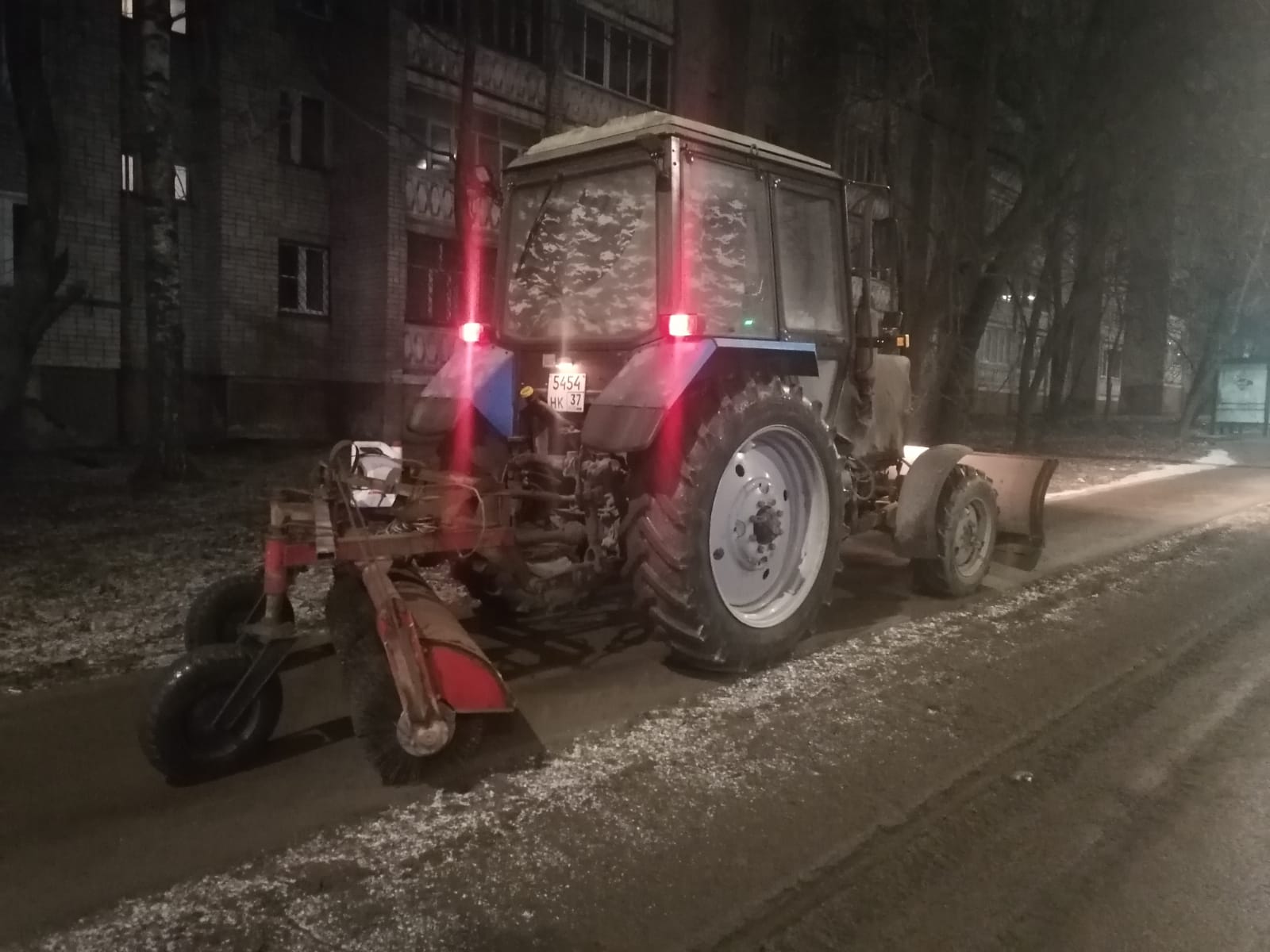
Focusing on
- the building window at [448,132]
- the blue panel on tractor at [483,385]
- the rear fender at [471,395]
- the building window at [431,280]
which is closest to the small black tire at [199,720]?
the rear fender at [471,395]

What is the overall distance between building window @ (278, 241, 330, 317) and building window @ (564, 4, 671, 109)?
23.5 feet

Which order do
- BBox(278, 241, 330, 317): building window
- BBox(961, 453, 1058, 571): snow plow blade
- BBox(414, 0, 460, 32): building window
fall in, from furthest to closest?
1. BBox(278, 241, 330, 317): building window
2. BBox(414, 0, 460, 32): building window
3. BBox(961, 453, 1058, 571): snow plow blade

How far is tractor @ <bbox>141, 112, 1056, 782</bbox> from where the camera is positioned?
4062 millimetres

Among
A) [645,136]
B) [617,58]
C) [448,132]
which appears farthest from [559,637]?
[617,58]

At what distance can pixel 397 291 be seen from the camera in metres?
20.4

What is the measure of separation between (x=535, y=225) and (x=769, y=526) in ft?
7.49

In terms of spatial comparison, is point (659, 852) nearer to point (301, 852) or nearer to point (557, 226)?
point (301, 852)

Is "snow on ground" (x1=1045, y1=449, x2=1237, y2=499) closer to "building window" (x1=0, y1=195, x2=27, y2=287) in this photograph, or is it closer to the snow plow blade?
the snow plow blade

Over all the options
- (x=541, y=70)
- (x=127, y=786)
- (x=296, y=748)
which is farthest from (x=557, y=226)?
(x=541, y=70)

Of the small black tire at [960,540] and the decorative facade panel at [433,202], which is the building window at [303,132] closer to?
the decorative facade panel at [433,202]

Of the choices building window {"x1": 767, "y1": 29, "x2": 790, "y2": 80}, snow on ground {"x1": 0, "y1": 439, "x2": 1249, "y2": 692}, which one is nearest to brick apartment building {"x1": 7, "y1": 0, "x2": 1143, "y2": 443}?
building window {"x1": 767, "y1": 29, "x2": 790, "y2": 80}

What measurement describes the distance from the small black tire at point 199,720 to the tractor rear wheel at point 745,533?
190cm

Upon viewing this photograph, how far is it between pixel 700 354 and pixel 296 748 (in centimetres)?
255

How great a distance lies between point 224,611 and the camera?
15.9 ft
